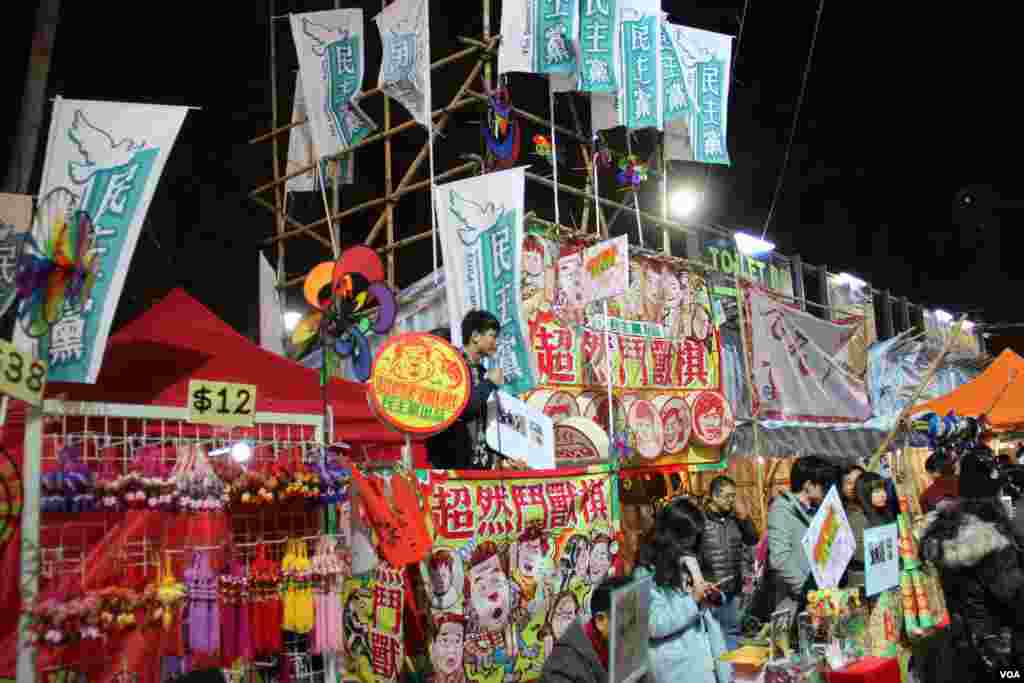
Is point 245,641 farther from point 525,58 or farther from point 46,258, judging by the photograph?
point 525,58

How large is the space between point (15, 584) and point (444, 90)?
960 centimetres

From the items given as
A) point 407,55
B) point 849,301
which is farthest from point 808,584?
point 849,301

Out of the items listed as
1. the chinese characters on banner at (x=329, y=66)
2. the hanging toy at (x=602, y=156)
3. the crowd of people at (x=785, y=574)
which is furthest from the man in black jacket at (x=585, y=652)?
A: the chinese characters on banner at (x=329, y=66)

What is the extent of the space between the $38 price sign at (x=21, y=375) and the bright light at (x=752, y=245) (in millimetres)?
14510

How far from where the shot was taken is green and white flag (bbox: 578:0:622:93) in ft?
31.1

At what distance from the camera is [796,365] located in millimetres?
12031

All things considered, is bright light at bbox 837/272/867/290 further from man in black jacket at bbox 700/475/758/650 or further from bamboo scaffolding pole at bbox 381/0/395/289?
man in black jacket at bbox 700/475/758/650

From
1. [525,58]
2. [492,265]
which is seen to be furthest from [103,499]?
[525,58]

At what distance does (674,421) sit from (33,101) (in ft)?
24.9

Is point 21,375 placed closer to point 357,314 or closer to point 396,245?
point 357,314

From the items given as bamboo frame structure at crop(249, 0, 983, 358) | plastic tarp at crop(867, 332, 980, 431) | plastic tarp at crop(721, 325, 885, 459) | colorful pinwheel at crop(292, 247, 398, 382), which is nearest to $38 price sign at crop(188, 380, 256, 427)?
colorful pinwheel at crop(292, 247, 398, 382)

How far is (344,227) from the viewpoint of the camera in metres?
→ 12.7

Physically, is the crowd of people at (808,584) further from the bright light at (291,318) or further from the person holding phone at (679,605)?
the bright light at (291,318)

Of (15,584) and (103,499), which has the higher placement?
(103,499)
